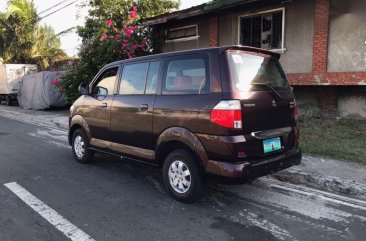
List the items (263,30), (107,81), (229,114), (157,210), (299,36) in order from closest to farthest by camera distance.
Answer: (229,114) → (157,210) → (107,81) → (299,36) → (263,30)

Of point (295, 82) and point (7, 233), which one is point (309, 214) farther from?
point (295, 82)

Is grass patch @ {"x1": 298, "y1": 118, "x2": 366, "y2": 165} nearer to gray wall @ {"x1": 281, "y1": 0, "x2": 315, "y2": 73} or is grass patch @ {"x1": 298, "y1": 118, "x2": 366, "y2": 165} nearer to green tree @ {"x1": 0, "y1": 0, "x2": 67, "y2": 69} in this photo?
gray wall @ {"x1": 281, "y1": 0, "x2": 315, "y2": 73}

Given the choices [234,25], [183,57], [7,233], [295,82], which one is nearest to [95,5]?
[234,25]

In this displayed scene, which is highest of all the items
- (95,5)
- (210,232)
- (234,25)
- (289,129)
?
(95,5)

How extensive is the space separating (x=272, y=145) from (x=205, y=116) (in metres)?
0.97

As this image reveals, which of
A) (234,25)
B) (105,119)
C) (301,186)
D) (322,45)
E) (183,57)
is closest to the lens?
(183,57)

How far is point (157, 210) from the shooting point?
4480 mm

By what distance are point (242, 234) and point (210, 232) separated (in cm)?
34

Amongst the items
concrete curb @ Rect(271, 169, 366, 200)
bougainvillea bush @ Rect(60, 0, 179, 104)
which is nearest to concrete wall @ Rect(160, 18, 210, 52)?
bougainvillea bush @ Rect(60, 0, 179, 104)

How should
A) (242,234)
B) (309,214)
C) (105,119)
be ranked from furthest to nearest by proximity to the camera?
(105,119) → (309,214) → (242,234)

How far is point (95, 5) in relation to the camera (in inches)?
705

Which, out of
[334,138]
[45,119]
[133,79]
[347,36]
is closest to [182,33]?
[45,119]

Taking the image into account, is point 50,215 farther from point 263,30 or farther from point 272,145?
point 263,30

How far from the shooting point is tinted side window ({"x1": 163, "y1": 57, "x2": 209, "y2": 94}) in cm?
446
